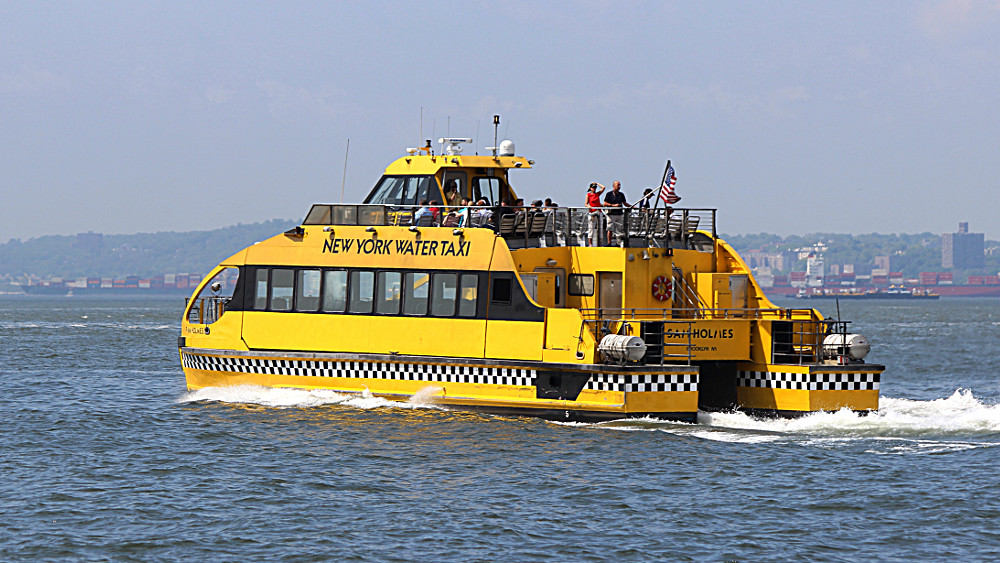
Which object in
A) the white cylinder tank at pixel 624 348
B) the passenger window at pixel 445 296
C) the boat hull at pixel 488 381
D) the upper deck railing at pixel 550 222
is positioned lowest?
the boat hull at pixel 488 381

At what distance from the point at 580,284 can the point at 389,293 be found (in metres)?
3.23

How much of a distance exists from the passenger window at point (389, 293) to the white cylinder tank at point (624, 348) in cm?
411

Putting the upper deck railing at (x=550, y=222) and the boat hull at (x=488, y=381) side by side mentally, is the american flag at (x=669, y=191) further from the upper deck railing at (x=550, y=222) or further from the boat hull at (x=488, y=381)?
the boat hull at (x=488, y=381)

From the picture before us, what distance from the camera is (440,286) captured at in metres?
20.3

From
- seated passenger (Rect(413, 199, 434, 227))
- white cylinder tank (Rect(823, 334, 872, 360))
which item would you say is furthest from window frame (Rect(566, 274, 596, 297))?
white cylinder tank (Rect(823, 334, 872, 360))

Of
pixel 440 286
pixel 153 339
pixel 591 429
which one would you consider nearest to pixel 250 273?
pixel 440 286

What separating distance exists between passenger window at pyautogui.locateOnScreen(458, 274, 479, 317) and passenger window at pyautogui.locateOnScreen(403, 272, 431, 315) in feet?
2.35

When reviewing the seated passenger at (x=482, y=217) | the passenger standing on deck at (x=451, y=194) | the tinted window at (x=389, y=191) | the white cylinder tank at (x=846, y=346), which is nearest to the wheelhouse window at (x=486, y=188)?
the passenger standing on deck at (x=451, y=194)

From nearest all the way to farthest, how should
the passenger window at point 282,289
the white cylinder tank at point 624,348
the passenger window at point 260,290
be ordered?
the white cylinder tank at point 624,348 < the passenger window at point 282,289 < the passenger window at point 260,290

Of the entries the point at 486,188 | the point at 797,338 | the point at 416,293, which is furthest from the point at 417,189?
the point at 797,338

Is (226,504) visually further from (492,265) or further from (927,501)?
(927,501)

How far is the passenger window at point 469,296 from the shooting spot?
65.3 feet

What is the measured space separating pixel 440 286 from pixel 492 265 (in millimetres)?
1046

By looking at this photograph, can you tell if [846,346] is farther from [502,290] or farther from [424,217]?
[424,217]
